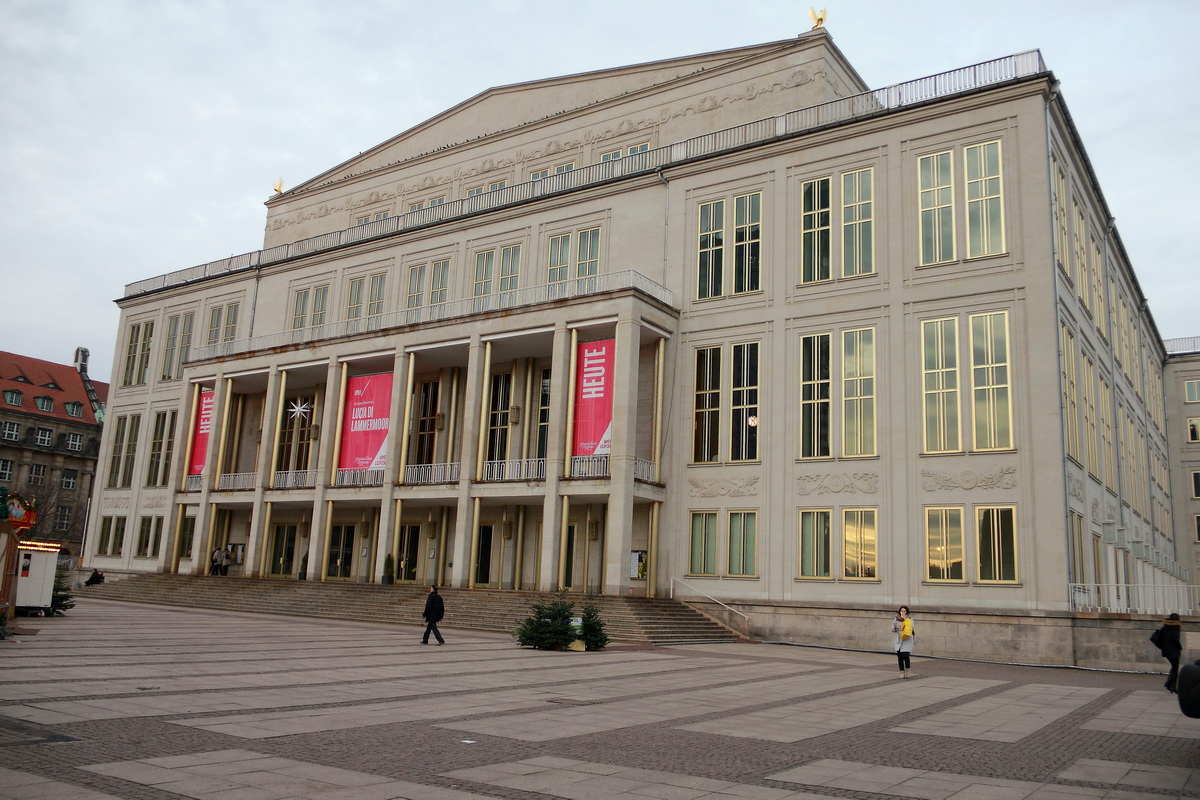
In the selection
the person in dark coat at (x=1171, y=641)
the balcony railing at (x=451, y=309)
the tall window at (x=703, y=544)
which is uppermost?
the balcony railing at (x=451, y=309)

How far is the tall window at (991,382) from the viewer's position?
27422 mm

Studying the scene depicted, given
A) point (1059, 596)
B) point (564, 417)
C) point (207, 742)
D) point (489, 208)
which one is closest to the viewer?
point (207, 742)

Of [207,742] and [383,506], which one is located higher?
[383,506]

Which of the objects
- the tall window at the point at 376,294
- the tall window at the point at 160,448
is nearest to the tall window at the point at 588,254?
the tall window at the point at 376,294

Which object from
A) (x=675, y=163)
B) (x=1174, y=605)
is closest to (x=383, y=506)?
(x=675, y=163)

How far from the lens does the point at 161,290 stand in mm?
54062

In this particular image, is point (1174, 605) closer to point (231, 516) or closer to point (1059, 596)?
point (1059, 596)

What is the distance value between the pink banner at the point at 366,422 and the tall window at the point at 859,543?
1855 cm

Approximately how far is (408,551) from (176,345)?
22089 millimetres

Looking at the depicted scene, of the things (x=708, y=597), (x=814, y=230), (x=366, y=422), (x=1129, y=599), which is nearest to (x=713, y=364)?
(x=814, y=230)

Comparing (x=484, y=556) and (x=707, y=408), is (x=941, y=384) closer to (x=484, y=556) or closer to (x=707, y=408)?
(x=707, y=408)

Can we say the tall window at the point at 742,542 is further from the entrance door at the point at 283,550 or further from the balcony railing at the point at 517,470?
the entrance door at the point at 283,550

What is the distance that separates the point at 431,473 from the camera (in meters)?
38.0

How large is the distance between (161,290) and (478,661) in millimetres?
43684
